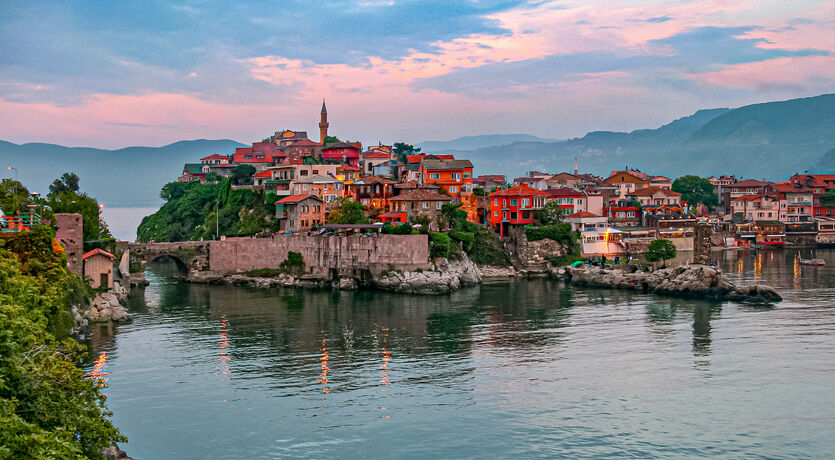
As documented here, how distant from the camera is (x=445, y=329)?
129ft

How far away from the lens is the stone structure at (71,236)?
39.7 m

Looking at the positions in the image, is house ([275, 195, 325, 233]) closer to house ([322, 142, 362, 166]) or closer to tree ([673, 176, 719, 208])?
house ([322, 142, 362, 166])

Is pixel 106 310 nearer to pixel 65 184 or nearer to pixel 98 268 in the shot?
pixel 98 268

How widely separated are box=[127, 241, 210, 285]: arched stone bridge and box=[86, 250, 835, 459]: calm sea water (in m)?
12.0

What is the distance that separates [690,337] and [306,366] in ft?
58.9

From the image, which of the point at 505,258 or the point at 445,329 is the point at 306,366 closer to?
the point at 445,329

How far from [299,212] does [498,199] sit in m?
17.5

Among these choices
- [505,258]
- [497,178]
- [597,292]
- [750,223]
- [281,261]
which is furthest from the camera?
[497,178]

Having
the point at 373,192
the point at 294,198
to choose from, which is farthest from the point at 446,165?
the point at 294,198

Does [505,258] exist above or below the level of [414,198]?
below

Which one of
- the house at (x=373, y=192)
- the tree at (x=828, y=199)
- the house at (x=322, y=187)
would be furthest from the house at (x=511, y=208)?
the tree at (x=828, y=199)

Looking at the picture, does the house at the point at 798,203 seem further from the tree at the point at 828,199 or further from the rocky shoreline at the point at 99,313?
the rocky shoreline at the point at 99,313

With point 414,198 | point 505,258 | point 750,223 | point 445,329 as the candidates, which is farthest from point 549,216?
point 750,223

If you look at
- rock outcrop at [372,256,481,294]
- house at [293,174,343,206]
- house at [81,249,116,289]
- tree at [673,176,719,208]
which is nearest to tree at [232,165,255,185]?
house at [293,174,343,206]
